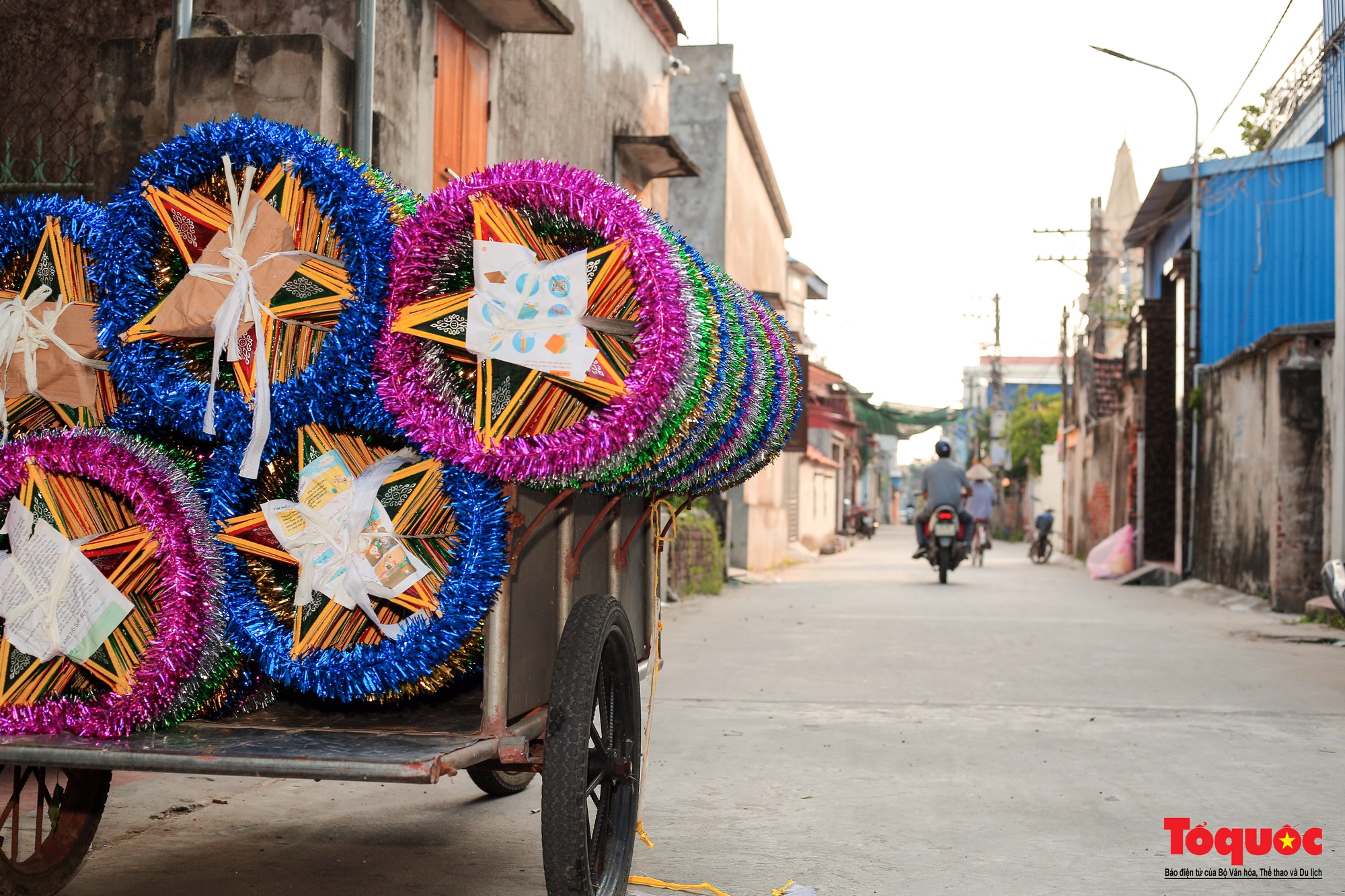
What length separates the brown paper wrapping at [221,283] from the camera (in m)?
2.98

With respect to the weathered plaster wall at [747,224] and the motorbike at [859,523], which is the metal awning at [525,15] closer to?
the weathered plaster wall at [747,224]

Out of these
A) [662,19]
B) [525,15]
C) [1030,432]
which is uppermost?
[662,19]

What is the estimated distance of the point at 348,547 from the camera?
115 inches

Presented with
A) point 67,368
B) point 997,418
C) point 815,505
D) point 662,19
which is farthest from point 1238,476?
point 997,418

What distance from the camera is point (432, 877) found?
369 cm

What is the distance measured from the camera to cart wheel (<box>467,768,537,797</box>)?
182 inches

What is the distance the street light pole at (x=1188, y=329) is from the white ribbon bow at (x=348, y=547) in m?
15.8

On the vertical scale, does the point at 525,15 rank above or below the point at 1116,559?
above

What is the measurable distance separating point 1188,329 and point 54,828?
54.2 feet

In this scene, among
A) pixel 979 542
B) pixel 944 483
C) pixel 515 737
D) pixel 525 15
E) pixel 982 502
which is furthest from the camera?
pixel 982 502

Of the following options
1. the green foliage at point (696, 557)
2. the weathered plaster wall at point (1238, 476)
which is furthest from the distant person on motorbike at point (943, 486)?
the green foliage at point (696, 557)

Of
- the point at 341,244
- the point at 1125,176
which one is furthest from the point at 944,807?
the point at 1125,176

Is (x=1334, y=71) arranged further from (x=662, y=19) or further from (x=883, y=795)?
(x=883, y=795)

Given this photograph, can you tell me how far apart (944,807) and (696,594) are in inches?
368
